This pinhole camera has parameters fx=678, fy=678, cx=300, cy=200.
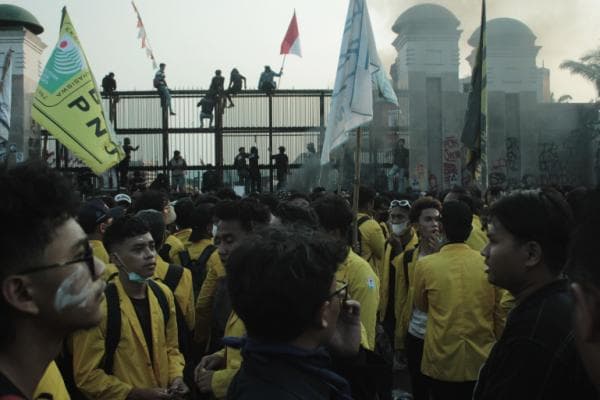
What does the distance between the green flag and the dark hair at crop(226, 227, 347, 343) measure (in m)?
7.69

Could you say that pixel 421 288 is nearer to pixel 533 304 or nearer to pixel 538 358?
pixel 533 304

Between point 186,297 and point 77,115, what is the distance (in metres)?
4.02

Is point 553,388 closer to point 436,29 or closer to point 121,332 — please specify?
point 121,332

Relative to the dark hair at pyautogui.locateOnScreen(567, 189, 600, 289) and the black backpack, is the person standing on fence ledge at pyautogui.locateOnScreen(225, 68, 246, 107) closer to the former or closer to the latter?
the black backpack

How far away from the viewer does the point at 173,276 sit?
15.4 ft

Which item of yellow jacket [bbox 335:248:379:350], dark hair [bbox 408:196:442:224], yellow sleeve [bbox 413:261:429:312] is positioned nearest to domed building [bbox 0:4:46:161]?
dark hair [bbox 408:196:442:224]

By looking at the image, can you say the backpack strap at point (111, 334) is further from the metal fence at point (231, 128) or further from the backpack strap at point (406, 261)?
the metal fence at point (231, 128)

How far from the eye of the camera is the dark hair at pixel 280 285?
2.09 meters

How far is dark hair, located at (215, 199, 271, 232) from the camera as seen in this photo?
15.5 feet

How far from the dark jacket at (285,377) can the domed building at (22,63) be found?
18.2 meters

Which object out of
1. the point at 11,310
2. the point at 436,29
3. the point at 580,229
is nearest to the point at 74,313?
the point at 11,310

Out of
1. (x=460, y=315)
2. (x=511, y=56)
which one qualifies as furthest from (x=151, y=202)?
(x=511, y=56)

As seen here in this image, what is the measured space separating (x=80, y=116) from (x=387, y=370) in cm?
612

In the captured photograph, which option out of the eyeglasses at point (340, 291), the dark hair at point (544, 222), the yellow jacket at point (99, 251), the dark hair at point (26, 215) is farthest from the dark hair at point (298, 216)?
the dark hair at point (26, 215)
